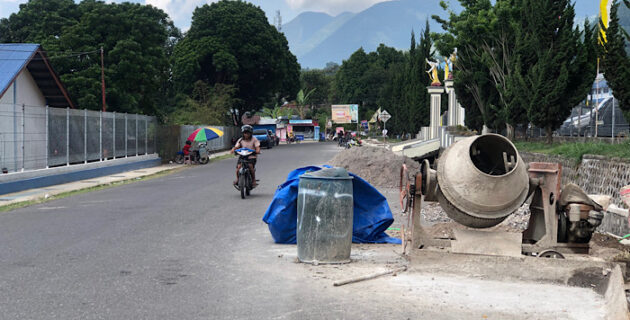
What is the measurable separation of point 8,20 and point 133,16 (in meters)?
10.3

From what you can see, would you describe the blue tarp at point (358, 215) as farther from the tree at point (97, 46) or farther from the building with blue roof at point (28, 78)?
the tree at point (97, 46)

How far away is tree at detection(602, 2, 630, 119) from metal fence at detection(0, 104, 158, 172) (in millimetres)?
16280

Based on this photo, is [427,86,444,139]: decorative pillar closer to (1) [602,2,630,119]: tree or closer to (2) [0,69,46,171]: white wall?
(2) [0,69,46,171]: white wall

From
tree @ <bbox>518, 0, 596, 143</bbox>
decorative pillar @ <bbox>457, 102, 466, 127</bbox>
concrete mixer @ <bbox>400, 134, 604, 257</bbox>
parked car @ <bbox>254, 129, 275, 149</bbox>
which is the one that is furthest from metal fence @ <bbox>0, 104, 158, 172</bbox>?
parked car @ <bbox>254, 129, 275, 149</bbox>

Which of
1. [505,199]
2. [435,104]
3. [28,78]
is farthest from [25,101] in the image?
[435,104]

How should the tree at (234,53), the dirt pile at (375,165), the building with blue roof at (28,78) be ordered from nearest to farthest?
the dirt pile at (375,165), the building with blue roof at (28,78), the tree at (234,53)

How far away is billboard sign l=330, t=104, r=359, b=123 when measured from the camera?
10156 centimetres

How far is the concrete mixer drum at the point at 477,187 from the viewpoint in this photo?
8.04 m

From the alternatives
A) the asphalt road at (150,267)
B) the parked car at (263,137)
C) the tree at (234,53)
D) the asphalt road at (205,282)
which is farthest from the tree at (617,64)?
the tree at (234,53)

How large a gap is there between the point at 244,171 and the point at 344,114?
8718cm

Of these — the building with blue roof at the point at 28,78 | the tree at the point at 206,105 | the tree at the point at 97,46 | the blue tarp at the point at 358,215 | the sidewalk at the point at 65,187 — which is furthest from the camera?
the tree at the point at 206,105

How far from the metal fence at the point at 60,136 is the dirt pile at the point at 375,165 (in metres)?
9.74

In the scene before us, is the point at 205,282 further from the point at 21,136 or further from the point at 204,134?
the point at 204,134

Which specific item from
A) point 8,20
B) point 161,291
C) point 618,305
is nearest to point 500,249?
point 618,305
